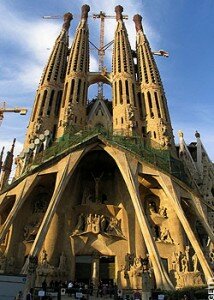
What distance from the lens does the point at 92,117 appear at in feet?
109

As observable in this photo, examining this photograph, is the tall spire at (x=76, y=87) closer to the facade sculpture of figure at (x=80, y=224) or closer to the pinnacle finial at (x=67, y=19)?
the pinnacle finial at (x=67, y=19)

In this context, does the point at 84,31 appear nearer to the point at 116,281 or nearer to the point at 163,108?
the point at 163,108

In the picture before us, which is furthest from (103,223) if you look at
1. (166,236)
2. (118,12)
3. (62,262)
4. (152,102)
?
(118,12)

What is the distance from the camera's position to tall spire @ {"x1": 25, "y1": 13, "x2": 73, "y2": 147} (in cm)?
2948

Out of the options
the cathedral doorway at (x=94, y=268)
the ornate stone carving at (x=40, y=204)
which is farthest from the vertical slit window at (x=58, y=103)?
the cathedral doorway at (x=94, y=268)

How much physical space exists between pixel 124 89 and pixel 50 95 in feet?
24.7

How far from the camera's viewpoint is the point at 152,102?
1233 inches

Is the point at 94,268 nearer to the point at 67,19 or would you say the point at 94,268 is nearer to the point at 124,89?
the point at 124,89

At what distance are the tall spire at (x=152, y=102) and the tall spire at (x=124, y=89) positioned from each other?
0.91 m

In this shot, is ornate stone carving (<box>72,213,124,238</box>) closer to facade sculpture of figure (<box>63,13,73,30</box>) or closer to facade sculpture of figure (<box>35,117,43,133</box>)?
facade sculpture of figure (<box>35,117,43,133</box>)

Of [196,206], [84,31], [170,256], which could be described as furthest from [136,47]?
[170,256]

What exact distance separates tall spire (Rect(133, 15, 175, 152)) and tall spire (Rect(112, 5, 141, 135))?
910 millimetres

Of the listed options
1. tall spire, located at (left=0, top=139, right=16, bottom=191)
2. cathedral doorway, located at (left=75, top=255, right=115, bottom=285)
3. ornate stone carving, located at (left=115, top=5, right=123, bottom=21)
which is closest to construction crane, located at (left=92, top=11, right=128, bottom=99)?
ornate stone carving, located at (left=115, top=5, right=123, bottom=21)

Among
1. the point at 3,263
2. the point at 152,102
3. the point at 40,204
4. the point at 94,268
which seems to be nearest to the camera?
the point at 3,263
